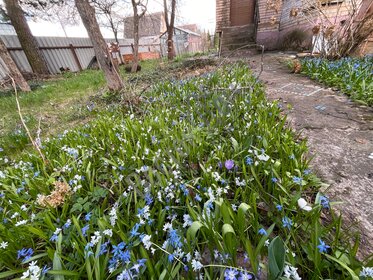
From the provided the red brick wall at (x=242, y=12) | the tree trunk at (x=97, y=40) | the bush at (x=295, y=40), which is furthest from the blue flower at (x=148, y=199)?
the red brick wall at (x=242, y=12)

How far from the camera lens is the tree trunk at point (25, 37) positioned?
963 centimetres

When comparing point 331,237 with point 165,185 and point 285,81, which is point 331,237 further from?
point 285,81

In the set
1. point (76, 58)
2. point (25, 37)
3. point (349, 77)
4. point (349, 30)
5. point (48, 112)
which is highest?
point (25, 37)

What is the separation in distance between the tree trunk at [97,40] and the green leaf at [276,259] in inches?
165

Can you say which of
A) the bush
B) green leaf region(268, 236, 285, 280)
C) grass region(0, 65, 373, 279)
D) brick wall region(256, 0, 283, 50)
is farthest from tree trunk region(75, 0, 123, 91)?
brick wall region(256, 0, 283, 50)

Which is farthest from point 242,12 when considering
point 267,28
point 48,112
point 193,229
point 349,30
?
point 193,229

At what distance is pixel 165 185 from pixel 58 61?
15.4 meters

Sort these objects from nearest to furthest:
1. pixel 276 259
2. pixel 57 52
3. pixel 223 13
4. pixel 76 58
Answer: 1. pixel 276 259
2. pixel 223 13
3. pixel 57 52
4. pixel 76 58

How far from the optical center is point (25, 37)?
1012 cm

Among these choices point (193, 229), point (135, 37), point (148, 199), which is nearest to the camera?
point (193, 229)

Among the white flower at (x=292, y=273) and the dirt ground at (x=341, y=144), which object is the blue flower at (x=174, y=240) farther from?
the dirt ground at (x=341, y=144)

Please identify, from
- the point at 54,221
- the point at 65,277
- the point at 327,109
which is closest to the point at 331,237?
the point at 65,277

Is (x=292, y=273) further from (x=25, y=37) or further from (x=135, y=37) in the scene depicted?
(x=25, y=37)

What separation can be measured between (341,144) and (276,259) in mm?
1620
